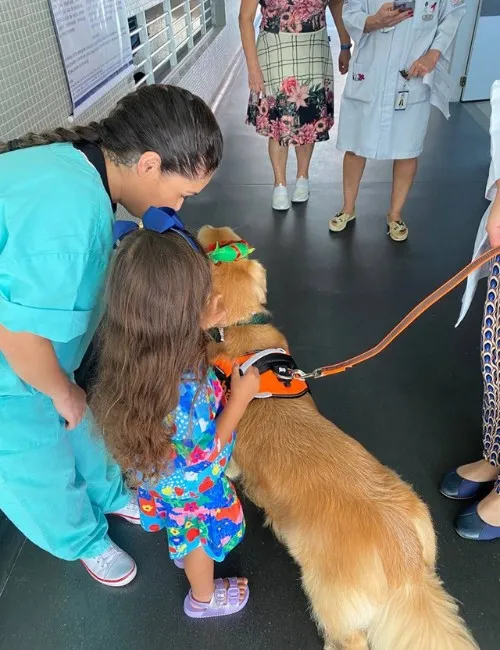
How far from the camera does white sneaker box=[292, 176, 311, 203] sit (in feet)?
11.5

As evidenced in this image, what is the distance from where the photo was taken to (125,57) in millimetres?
2537

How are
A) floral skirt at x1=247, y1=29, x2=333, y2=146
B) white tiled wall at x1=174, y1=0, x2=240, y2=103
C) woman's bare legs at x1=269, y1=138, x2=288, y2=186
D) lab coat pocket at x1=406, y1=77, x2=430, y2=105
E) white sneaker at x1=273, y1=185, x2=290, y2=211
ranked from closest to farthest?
lab coat pocket at x1=406, y1=77, x2=430, y2=105 → floral skirt at x1=247, y1=29, x2=333, y2=146 → woman's bare legs at x1=269, y1=138, x2=288, y2=186 → white sneaker at x1=273, y1=185, x2=290, y2=211 → white tiled wall at x1=174, y1=0, x2=240, y2=103

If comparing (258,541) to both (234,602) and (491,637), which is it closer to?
(234,602)

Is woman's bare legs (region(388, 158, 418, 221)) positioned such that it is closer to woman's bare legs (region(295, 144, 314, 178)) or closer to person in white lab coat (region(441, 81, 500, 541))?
woman's bare legs (region(295, 144, 314, 178))

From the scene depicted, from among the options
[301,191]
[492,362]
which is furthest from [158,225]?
[301,191]

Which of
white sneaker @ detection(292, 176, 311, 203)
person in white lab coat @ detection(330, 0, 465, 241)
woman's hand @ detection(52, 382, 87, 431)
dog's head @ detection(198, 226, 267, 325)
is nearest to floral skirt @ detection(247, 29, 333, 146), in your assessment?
person in white lab coat @ detection(330, 0, 465, 241)

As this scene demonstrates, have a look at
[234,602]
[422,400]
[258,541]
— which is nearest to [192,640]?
[234,602]

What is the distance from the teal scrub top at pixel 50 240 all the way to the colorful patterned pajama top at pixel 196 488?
0.30 metres

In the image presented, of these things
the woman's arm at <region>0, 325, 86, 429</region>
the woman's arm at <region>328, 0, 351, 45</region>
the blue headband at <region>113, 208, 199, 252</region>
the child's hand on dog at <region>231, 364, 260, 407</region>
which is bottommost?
the child's hand on dog at <region>231, 364, 260, 407</region>

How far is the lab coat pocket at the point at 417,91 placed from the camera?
2527mm

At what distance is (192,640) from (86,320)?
39.1 inches

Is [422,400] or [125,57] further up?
[125,57]

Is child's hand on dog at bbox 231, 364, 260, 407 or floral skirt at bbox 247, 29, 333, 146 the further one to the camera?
floral skirt at bbox 247, 29, 333, 146

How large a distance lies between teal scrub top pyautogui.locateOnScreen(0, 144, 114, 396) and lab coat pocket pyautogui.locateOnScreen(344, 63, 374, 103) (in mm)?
2137
